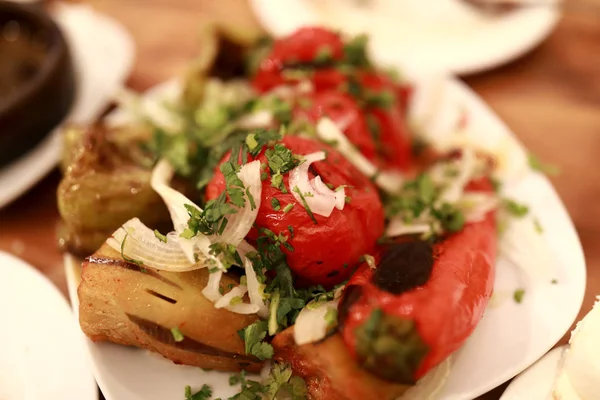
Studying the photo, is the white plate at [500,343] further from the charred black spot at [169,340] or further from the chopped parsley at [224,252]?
the chopped parsley at [224,252]

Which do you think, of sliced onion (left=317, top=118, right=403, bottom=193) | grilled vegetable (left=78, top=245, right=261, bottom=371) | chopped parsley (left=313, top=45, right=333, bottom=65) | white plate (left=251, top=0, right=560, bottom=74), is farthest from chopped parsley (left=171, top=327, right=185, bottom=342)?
white plate (left=251, top=0, right=560, bottom=74)

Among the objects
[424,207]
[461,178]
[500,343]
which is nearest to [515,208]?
[461,178]

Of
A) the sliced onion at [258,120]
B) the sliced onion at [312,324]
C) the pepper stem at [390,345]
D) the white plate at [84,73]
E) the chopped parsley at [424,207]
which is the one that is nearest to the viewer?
the pepper stem at [390,345]

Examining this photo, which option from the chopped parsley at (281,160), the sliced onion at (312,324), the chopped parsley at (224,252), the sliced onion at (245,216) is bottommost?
the sliced onion at (312,324)

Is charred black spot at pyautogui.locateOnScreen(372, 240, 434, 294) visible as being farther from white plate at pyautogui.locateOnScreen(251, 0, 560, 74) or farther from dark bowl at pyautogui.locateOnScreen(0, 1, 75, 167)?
dark bowl at pyautogui.locateOnScreen(0, 1, 75, 167)

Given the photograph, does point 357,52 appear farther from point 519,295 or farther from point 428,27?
point 519,295

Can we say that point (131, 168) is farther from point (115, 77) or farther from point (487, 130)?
point (487, 130)

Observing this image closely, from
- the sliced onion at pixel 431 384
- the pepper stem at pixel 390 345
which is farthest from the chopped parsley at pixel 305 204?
the sliced onion at pixel 431 384
